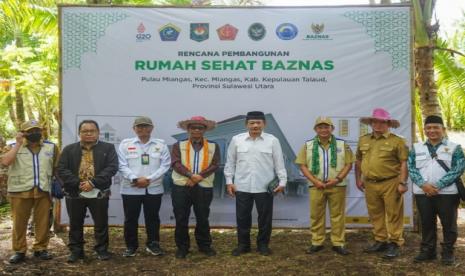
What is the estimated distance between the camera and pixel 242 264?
194 inches

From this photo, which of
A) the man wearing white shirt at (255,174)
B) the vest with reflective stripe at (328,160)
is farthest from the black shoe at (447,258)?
the man wearing white shirt at (255,174)

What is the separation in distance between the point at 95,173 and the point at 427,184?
340 centimetres

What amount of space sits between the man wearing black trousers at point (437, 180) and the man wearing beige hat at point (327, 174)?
750mm

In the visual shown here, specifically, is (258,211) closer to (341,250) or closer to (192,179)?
(192,179)

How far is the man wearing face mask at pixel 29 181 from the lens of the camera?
16.2ft

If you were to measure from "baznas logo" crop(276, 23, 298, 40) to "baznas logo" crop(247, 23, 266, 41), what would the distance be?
0.68 ft

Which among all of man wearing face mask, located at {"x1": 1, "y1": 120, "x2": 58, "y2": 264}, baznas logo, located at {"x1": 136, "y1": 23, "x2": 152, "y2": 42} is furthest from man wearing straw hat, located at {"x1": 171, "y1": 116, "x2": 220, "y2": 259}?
baznas logo, located at {"x1": 136, "y1": 23, "x2": 152, "y2": 42}

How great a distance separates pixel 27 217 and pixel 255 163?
8.36 ft

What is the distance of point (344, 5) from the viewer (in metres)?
5.98

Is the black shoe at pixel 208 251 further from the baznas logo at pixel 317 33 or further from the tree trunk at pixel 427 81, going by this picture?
the tree trunk at pixel 427 81

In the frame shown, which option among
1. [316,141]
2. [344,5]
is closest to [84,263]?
[316,141]

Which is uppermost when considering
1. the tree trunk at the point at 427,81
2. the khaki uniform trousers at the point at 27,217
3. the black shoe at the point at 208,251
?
the tree trunk at the point at 427,81

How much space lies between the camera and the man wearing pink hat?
5.02 meters

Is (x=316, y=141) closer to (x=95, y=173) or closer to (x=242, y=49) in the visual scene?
(x=242, y=49)
